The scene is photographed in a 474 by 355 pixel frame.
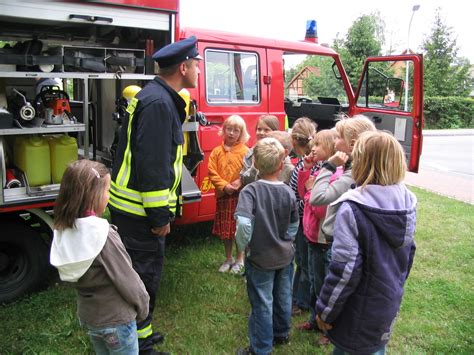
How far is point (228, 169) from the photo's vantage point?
3996 millimetres

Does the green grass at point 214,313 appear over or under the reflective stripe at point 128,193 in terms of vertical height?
under

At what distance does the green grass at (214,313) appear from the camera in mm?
3127

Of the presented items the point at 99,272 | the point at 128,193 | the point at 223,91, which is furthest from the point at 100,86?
the point at 99,272

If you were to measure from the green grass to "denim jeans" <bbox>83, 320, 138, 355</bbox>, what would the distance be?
999 millimetres

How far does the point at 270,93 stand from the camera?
4.84m

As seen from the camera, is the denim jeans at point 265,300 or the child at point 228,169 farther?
the child at point 228,169

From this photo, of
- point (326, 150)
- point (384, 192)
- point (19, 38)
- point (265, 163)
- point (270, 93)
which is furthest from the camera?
point (270, 93)

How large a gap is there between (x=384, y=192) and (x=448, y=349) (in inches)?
72.0

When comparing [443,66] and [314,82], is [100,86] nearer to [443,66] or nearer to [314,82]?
[314,82]

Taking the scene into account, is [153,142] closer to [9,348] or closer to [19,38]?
[9,348]

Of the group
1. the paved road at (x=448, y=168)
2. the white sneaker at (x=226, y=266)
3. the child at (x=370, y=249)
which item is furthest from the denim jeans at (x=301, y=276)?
the paved road at (x=448, y=168)

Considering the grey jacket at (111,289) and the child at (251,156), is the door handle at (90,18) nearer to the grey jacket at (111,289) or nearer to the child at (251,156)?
the child at (251,156)

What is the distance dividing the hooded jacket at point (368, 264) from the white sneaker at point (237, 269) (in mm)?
2210

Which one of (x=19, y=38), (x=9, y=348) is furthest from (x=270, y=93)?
(x=9, y=348)
